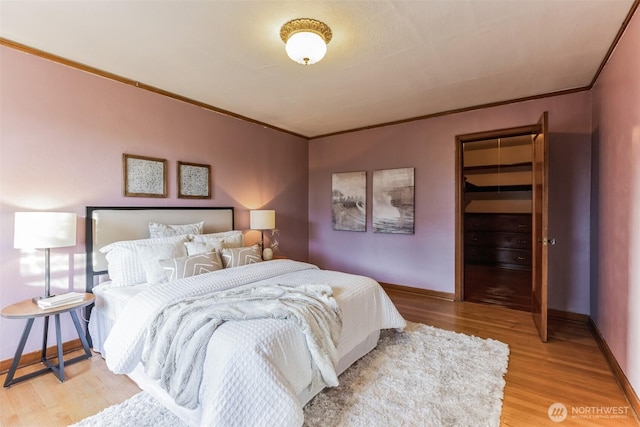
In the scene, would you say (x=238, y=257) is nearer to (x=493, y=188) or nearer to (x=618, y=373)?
(x=618, y=373)

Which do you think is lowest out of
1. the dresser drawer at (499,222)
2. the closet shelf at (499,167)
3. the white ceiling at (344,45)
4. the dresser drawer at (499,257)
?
the dresser drawer at (499,257)

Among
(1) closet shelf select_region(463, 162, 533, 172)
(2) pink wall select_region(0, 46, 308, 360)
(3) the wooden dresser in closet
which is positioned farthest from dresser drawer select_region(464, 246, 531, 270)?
(2) pink wall select_region(0, 46, 308, 360)

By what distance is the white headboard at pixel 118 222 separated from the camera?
2729 millimetres

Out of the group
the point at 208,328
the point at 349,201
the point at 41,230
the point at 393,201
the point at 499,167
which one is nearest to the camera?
the point at 208,328

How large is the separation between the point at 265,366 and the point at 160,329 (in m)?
0.76

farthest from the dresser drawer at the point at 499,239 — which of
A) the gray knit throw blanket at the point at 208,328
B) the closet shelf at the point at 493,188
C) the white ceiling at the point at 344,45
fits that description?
the gray knit throw blanket at the point at 208,328

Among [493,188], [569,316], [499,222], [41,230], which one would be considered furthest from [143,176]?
[493,188]

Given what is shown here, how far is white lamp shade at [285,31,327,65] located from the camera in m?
2.06

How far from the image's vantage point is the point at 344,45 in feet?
7.80

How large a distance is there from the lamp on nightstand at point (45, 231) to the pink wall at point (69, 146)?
0.85ft

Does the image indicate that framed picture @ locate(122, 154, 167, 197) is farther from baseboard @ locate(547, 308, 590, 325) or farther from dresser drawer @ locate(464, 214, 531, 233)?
dresser drawer @ locate(464, 214, 531, 233)

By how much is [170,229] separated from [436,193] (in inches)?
131

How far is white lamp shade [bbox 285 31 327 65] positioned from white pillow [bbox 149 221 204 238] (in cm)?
212

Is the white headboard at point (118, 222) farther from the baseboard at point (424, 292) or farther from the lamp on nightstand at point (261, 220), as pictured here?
the baseboard at point (424, 292)
